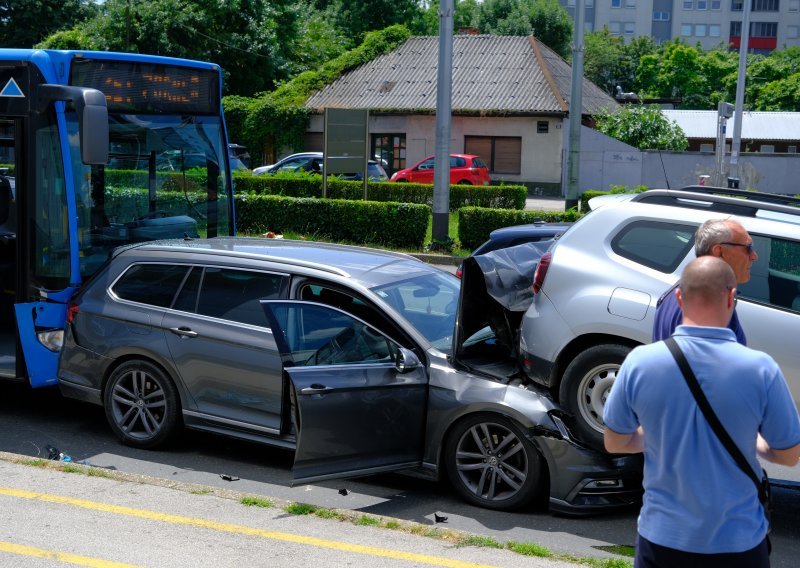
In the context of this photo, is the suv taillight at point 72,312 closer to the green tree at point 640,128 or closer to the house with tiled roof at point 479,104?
the house with tiled roof at point 479,104

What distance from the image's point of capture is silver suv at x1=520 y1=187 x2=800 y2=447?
6.14 m

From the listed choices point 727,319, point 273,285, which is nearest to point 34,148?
point 273,285

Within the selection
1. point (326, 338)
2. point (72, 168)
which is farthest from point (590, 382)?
point (72, 168)

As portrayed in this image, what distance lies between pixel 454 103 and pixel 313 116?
246 inches

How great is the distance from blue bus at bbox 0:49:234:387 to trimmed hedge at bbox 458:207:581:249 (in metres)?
11.5

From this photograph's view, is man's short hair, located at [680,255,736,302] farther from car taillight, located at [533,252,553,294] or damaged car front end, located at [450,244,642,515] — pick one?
car taillight, located at [533,252,553,294]

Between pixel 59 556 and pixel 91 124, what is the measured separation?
350cm

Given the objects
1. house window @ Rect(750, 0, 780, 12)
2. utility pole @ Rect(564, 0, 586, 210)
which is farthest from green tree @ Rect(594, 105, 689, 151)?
house window @ Rect(750, 0, 780, 12)

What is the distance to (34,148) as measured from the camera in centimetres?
791

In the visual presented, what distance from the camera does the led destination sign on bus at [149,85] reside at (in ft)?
26.9

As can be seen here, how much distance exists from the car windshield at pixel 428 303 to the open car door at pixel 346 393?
1.43 ft

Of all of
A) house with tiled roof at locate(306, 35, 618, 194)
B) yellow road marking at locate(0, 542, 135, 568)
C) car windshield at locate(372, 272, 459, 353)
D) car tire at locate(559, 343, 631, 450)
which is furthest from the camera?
house with tiled roof at locate(306, 35, 618, 194)

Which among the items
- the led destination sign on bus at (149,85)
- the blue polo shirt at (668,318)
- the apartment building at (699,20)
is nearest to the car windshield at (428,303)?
Answer: the blue polo shirt at (668,318)

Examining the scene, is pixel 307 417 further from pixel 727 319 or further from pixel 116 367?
pixel 727 319
